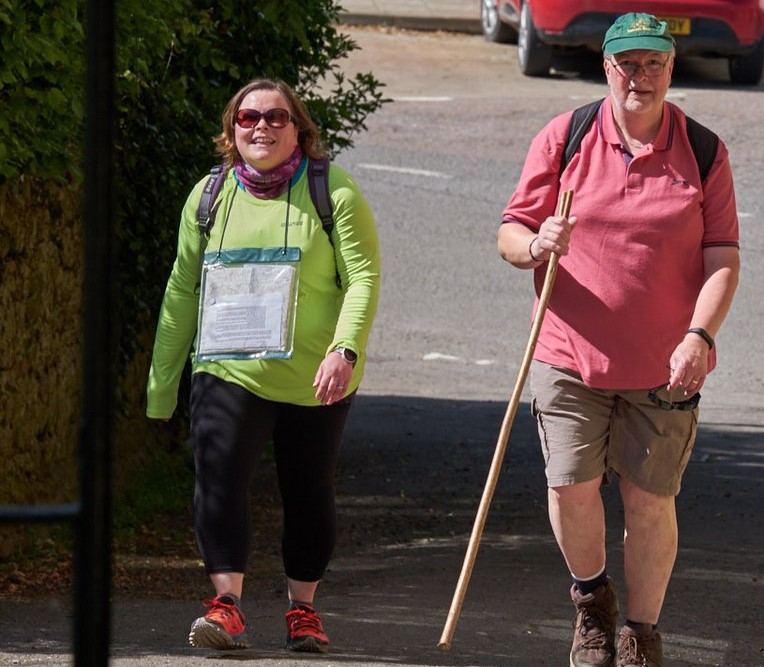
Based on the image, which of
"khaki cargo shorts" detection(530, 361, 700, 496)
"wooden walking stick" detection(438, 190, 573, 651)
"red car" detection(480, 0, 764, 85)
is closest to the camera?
"wooden walking stick" detection(438, 190, 573, 651)

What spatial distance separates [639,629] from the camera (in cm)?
492

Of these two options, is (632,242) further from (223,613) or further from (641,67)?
(223,613)

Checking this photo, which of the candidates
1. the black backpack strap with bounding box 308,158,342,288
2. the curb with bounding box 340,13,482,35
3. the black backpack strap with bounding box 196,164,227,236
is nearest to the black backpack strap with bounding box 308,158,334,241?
the black backpack strap with bounding box 308,158,342,288

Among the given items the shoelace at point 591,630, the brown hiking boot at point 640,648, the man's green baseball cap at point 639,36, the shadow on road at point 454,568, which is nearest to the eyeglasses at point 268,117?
the man's green baseball cap at point 639,36

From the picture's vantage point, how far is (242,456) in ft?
16.5

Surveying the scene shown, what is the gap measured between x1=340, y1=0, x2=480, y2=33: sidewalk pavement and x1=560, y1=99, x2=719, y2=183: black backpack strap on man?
16457 millimetres

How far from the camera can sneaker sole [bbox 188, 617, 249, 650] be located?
491 cm

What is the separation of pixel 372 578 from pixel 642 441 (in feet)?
7.40

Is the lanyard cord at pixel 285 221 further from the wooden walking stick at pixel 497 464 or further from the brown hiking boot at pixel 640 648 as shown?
the brown hiking boot at pixel 640 648

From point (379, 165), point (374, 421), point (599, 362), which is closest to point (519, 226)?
point (599, 362)

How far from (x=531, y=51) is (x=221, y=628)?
14.2 m

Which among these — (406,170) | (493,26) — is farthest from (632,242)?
(493,26)

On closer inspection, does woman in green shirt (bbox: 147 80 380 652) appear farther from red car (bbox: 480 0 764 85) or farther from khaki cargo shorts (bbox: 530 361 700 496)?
red car (bbox: 480 0 764 85)

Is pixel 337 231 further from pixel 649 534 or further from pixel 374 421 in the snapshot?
pixel 374 421
